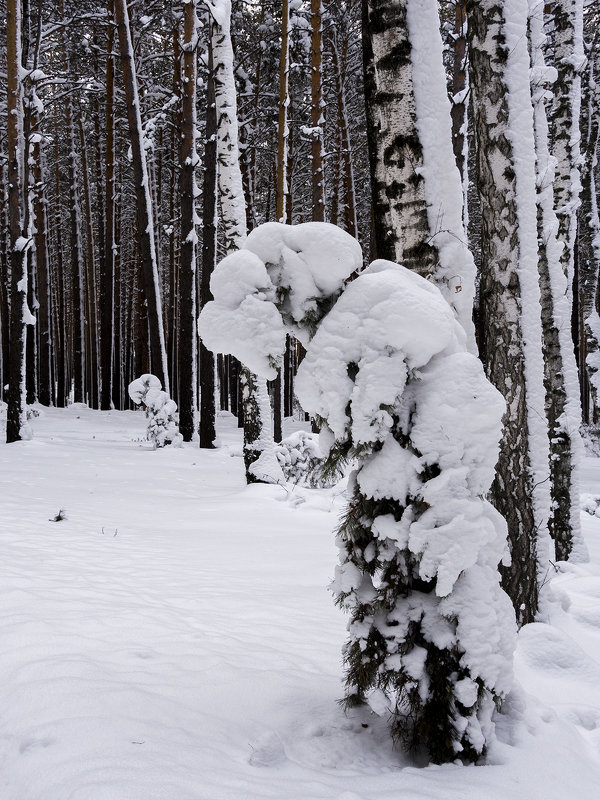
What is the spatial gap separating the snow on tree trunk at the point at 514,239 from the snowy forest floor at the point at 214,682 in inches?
34.8

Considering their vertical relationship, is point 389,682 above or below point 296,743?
above

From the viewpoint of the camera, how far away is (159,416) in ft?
38.2

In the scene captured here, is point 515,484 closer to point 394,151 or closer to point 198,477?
point 394,151

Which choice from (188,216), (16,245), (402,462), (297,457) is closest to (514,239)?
(402,462)

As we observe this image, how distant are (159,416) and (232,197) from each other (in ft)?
16.5

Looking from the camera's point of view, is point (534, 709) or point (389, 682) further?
point (534, 709)

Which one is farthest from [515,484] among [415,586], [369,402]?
[369,402]

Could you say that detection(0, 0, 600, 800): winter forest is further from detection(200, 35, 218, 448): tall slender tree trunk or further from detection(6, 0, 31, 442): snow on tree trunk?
detection(200, 35, 218, 448): tall slender tree trunk

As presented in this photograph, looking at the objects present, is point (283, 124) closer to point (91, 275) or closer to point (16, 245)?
point (16, 245)

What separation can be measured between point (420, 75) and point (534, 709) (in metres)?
2.87

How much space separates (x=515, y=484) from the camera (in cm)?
342

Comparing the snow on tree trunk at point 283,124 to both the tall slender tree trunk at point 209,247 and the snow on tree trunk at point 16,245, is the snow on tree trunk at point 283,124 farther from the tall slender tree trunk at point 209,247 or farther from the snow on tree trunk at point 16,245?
the snow on tree trunk at point 16,245

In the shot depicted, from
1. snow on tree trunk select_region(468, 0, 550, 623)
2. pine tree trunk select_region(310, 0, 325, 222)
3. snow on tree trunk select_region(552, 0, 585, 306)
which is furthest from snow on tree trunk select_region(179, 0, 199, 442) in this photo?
snow on tree trunk select_region(468, 0, 550, 623)

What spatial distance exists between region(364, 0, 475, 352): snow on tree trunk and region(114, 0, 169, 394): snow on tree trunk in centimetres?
1030
